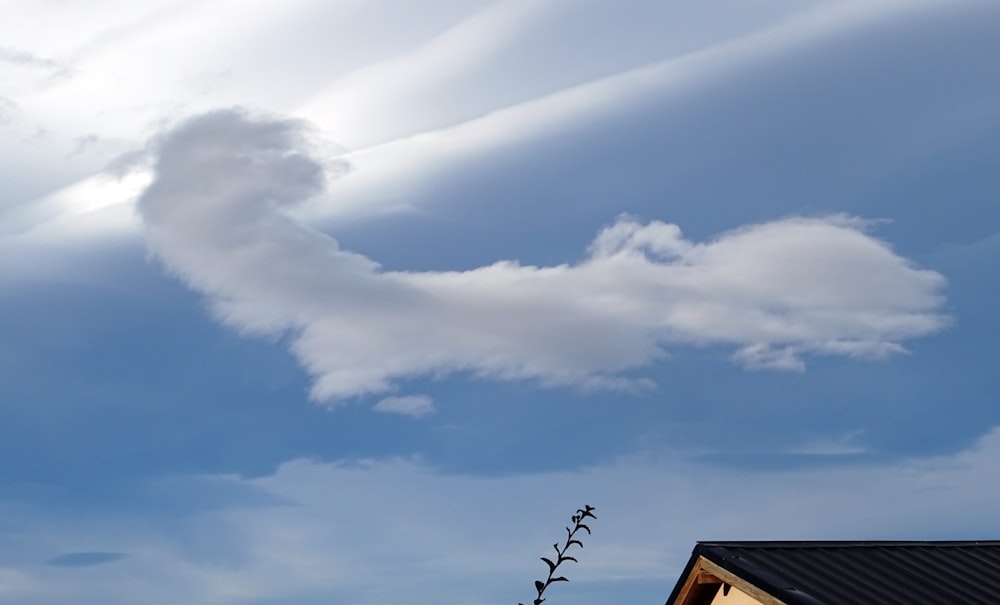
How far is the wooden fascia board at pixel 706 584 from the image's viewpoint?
53.1 feet

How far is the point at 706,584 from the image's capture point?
17.5m

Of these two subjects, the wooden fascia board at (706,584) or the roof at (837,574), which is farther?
the wooden fascia board at (706,584)

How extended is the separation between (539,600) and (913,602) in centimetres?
795

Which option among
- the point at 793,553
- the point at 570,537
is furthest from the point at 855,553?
the point at 570,537

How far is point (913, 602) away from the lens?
1642cm

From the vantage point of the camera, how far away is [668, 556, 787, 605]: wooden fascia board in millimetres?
16172

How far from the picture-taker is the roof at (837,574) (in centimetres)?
1602

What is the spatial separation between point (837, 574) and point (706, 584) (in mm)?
2009

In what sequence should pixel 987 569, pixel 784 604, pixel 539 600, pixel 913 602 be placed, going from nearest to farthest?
pixel 539 600
pixel 784 604
pixel 913 602
pixel 987 569

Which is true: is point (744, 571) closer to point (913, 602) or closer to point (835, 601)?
point (835, 601)

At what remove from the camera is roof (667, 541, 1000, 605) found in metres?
16.0

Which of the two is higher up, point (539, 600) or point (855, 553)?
point (855, 553)

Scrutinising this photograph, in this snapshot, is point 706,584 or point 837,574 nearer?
point 837,574

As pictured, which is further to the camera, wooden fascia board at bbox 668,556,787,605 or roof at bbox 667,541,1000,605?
wooden fascia board at bbox 668,556,787,605
